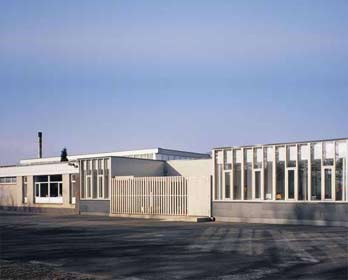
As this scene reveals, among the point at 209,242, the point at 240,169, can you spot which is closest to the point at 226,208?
the point at 240,169

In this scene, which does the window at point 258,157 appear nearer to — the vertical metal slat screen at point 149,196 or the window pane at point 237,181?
the window pane at point 237,181

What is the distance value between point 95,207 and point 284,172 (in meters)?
16.9

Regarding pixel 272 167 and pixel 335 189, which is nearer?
pixel 335 189

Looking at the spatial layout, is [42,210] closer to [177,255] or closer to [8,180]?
[8,180]

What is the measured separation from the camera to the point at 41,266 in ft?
44.7

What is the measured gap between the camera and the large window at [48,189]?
48094 mm

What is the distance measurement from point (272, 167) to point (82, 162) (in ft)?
57.6

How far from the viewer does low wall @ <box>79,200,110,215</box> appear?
137 ft

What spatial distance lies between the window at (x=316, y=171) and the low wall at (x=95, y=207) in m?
16.9

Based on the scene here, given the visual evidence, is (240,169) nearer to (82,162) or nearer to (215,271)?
(82,162)

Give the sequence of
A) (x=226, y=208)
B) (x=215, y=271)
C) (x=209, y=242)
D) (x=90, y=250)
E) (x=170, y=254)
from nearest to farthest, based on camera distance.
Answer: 1. (x=215, y=271)
2. (x=170, y=254)
3. (x=90, y=250)
4. (x=209, y=242)
5. (x=226, y=208)

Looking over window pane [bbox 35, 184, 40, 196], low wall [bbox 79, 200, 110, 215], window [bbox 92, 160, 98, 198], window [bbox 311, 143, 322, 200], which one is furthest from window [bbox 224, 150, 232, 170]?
window pane [bbox 35, 184, 40, 196]

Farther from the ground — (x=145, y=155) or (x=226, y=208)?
(x=145, y=155)

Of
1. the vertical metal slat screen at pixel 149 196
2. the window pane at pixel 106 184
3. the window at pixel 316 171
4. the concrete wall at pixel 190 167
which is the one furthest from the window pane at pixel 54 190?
the window at pixel 316 171
